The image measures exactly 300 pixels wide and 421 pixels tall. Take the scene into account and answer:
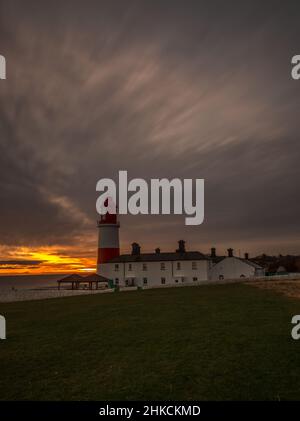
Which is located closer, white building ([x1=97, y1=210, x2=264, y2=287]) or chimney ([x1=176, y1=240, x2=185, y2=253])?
white building ([x1=97, y1=210, x2=264, y2=287])

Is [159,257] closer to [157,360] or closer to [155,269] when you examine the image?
[155,269]

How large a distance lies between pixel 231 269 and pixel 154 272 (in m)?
13.5

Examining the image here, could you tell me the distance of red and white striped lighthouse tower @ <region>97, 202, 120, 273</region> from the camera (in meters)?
54.2

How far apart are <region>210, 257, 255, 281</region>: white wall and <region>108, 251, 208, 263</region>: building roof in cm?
462

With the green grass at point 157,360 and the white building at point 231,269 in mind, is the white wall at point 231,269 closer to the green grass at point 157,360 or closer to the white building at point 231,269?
the white building at point 231,269

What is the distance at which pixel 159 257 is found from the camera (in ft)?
191

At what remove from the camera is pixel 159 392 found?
696 cm
